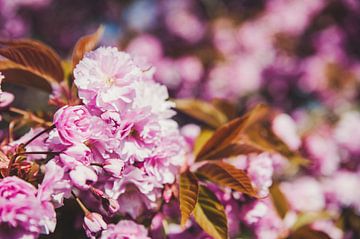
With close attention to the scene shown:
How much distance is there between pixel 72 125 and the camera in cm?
102

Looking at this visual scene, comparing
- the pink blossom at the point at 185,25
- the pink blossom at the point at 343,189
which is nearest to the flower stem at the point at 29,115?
the pink blossom at the point at 343,189

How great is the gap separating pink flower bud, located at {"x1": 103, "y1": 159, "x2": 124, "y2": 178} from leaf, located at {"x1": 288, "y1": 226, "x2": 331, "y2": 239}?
652mm

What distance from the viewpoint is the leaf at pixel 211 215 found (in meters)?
1.19

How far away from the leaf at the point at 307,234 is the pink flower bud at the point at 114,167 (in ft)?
2.14

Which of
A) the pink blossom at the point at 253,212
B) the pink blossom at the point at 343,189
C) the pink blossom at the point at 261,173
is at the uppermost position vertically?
the pink blossom at the point at 261,173

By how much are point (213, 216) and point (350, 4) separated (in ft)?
8.70

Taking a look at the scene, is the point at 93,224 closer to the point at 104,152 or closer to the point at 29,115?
the point at 104,152

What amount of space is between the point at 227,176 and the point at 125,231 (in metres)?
0.27

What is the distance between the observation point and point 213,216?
1224 millimetres

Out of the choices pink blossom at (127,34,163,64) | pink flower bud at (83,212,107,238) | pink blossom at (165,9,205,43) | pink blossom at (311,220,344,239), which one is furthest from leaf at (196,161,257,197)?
pink blossom at (165,9,205,43)

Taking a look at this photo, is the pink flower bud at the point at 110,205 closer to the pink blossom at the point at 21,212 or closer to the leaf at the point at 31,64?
the pink blossom at the point at 21,212

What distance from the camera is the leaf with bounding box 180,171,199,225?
3.63 ft

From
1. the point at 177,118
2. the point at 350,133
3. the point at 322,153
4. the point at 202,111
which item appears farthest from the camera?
the point at 177,118

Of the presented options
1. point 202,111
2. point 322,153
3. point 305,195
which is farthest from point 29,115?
point 322,153
